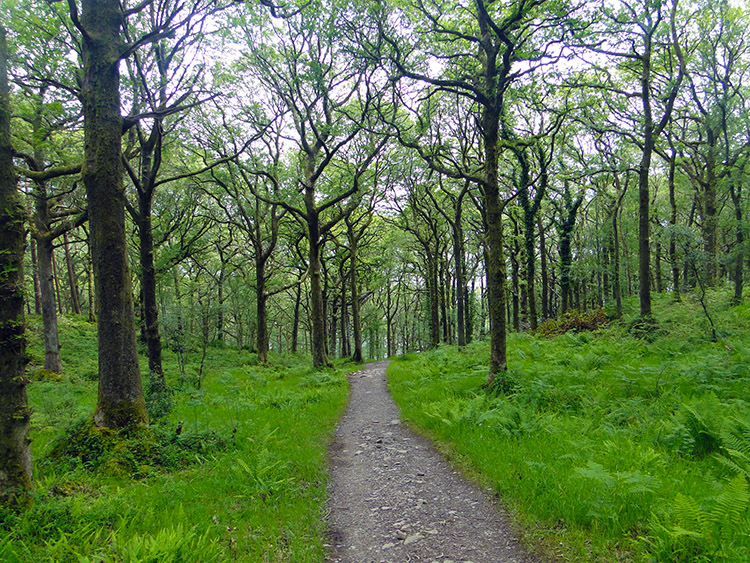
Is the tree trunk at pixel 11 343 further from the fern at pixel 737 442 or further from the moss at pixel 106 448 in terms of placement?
the fern at pixel 737 442

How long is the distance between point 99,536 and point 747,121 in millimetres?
24001

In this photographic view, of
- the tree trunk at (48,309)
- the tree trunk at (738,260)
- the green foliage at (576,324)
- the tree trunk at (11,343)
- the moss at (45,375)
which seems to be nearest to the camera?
the tree trunk at (11,343)

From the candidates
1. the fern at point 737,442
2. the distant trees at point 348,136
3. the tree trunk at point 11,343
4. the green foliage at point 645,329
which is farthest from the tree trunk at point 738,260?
the tree trunk at point 11,343

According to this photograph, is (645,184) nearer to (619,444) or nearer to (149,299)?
(619,444)

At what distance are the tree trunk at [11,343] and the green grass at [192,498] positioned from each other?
34 cm

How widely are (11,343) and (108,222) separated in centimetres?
277

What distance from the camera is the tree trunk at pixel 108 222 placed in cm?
567

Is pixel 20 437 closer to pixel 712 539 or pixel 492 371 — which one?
pixel 712 539

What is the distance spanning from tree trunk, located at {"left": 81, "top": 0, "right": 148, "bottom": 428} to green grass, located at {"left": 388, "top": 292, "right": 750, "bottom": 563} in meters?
5.65

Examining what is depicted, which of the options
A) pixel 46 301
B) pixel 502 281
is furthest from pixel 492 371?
pixel 46 301

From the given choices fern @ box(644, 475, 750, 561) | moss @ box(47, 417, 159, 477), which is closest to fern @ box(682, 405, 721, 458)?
fern @ box(644, 475, 750, 561)

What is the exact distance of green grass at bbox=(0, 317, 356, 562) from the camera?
314 cm

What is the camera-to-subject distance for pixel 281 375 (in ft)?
52.6

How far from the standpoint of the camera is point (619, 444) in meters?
5.05
